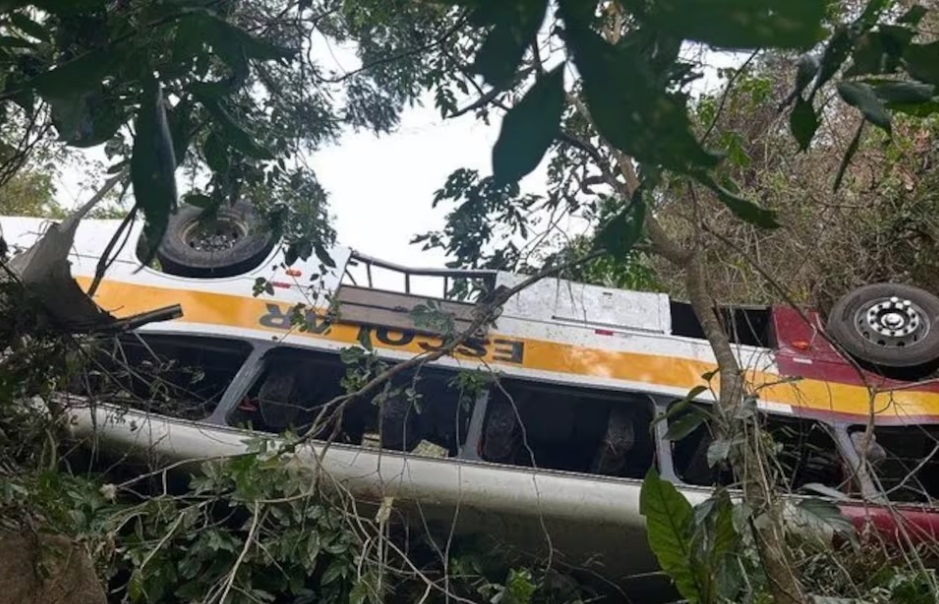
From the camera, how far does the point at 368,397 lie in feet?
16.3

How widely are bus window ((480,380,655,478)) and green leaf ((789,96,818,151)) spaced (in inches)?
121

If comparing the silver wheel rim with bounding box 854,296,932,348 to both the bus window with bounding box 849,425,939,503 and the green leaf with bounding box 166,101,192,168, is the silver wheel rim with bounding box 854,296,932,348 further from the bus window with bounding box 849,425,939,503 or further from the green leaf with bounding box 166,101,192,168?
the green leaf with bounding box 166,101,192,168

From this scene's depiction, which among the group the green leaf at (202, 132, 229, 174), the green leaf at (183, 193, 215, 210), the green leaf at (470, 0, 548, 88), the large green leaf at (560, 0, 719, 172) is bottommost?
the green leaf at (183, 193, 215, 210)

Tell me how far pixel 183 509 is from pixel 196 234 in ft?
6.20

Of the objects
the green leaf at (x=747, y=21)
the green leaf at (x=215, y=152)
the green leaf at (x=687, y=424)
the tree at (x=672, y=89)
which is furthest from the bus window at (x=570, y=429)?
the green leaf at (x=747, y=21)

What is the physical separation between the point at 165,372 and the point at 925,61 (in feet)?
10.9

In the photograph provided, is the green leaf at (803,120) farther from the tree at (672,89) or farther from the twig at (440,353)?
the twig at (440,353)

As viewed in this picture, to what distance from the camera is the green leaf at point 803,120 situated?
1.50 m

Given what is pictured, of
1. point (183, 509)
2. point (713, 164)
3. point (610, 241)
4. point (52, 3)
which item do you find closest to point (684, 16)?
point (713, 164)

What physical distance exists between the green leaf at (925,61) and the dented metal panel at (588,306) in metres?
3.49

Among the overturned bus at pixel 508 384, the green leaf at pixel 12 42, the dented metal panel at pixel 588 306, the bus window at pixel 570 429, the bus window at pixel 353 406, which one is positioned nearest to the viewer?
the green leaf at pixel 12 42

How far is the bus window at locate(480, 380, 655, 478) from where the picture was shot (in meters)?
4.84

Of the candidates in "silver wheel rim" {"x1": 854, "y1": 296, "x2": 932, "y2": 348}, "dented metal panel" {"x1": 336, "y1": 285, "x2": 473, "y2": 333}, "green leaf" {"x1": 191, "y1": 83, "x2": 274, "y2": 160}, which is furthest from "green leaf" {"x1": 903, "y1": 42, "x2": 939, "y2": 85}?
"silver wheel rim" {"x1": 854, "y1": 296, "x2": 932, "y2": 348}

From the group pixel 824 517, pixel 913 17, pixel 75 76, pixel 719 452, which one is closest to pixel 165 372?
pixel 719 452
